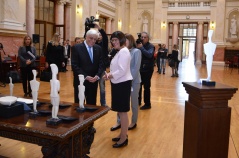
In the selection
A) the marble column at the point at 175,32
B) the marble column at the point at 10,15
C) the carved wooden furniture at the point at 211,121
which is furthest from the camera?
the marble column at the point at 175,32

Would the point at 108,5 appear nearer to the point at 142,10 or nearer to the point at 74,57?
the point at 142,10

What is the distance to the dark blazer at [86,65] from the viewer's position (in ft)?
11.5

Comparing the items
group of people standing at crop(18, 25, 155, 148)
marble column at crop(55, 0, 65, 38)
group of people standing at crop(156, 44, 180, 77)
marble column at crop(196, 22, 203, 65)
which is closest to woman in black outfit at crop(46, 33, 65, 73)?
group of people standing at crop(18, 25, 155, 148)

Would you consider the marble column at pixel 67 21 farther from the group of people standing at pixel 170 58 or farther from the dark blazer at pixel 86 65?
the dark blazer at pixel 86 65

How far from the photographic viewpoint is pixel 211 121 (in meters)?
1.88

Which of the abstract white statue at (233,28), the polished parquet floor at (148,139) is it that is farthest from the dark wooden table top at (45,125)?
the abstract white statue at (233,28)

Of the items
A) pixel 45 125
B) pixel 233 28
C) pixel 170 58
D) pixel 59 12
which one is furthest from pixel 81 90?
pixel 233 28

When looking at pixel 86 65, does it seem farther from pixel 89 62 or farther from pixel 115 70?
pixel 115 70

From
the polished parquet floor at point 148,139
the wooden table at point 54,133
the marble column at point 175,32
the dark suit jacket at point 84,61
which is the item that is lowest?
the polished parquet floor at point 148,139

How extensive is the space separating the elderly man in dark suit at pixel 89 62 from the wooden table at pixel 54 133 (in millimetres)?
1045

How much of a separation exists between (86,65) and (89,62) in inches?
2.2

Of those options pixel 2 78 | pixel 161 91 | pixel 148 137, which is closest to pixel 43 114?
pixel 148 137

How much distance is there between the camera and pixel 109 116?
15.5 feet

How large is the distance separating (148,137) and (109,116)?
1177 mm
